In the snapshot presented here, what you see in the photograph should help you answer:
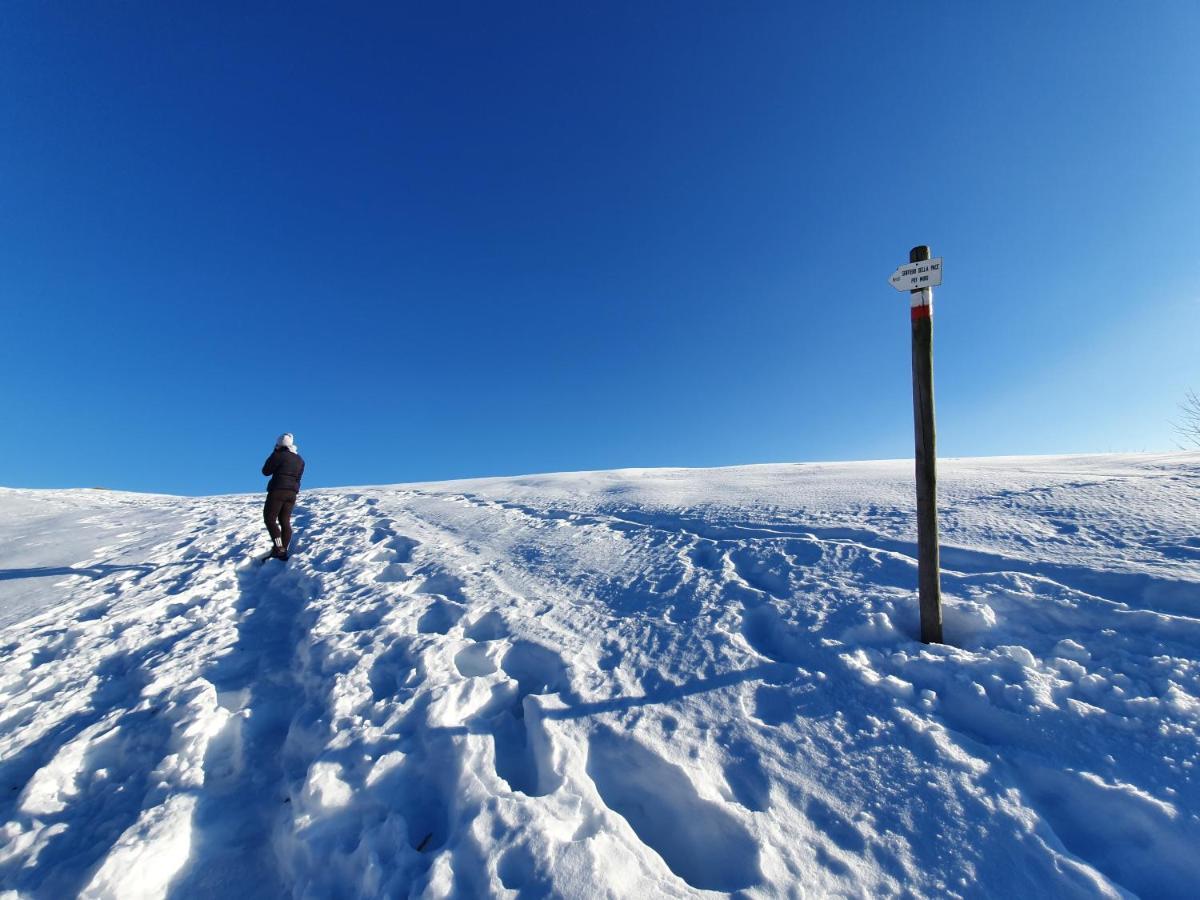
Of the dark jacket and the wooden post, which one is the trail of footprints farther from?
the dark jacket

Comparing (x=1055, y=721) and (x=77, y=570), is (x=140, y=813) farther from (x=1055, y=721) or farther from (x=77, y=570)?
(x=77, y=570)

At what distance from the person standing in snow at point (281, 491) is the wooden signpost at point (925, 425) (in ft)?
28.4

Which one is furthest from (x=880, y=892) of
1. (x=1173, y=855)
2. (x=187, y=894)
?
(x=187, y=894)

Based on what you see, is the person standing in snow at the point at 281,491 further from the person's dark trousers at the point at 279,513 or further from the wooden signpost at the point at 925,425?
the wooden signpost at the point at 925,425

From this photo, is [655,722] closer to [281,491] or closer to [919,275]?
[919,275]

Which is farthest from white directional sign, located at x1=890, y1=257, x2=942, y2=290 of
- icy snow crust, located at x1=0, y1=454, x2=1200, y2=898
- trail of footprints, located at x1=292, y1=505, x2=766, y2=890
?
trail of footprints, located at x1=292, y1=505, x2=766, y2=890

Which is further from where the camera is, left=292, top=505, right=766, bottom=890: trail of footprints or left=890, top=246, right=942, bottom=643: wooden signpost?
left=890, top=246, right=942, bottom=643: wooden signpost

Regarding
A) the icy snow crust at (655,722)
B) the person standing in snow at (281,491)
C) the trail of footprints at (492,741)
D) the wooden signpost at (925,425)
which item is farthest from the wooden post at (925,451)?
the person standing in snow at (281,491)

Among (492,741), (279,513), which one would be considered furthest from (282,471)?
(492,741)

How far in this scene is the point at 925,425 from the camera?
12.2 feet

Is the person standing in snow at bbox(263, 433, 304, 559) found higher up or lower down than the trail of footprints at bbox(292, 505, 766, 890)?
higher up

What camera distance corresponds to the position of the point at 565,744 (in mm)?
3059

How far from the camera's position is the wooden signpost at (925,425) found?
356 centimetres

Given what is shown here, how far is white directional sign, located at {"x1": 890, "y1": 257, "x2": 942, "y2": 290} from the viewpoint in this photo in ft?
11.5
